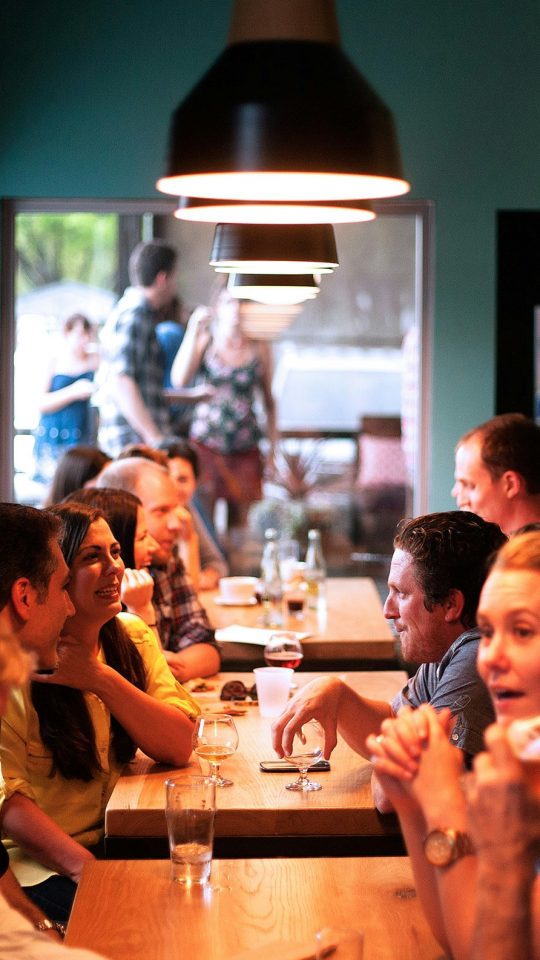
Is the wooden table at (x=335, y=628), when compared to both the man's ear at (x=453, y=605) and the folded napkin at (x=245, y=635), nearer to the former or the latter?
the folded napkin at (x=245, y=635)

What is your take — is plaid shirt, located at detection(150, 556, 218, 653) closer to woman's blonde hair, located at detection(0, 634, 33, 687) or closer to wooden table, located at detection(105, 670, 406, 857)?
wooden table, located at detection(105, 670, 406, 857)

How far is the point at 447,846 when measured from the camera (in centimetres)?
151

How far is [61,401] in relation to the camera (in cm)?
653

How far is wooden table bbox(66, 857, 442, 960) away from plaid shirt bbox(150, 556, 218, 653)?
63.3 inches

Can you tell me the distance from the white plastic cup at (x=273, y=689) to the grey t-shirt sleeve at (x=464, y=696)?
1.67ft

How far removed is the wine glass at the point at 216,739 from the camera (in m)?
2.39

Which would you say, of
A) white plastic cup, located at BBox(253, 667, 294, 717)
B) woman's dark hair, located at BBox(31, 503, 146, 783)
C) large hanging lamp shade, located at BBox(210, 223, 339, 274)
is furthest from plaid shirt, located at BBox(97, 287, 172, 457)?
woman's dark hair, located at BBox(31, 503, 146, 783)

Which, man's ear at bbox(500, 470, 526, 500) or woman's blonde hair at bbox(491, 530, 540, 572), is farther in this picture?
man's ear at bbox(500, 470, 526, 500)

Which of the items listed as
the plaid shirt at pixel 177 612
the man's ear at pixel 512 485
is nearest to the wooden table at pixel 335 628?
the plaid shirt at pixel 177 612

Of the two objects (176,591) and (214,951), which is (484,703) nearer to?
(214,951)

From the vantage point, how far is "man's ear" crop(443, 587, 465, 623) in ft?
8.08

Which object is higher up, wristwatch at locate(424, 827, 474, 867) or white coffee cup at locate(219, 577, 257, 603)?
wristwatch at locate(424, 827, 474, 867)

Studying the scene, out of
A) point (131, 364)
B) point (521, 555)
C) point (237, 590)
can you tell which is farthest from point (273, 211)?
point (131, 364)

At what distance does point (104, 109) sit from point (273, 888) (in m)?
4.53
